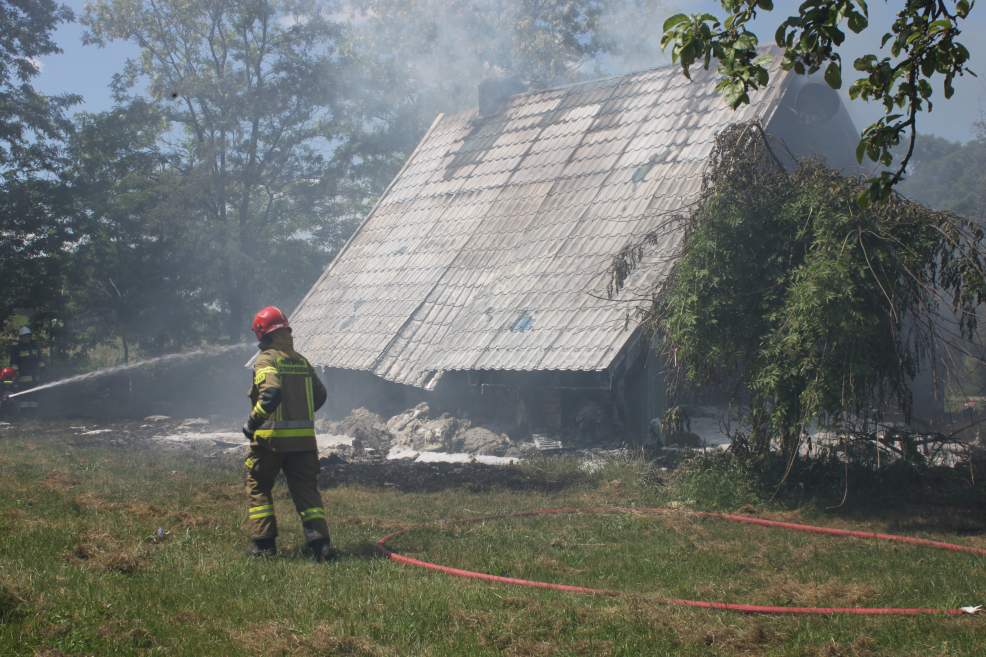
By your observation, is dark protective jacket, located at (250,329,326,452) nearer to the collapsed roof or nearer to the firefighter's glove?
the firefighter's glove

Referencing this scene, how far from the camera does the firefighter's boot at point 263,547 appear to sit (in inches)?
276

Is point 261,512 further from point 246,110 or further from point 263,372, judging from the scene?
Answer: point 246,110

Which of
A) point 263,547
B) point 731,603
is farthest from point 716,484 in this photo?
point 263,547

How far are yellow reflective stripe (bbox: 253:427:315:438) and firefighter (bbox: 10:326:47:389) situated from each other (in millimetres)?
18803

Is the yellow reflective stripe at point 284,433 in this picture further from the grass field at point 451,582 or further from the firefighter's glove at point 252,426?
the grass field at point 451,582

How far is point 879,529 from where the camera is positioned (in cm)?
841

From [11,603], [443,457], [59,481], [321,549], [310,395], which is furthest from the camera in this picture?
[443,457]

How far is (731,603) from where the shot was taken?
5.64m

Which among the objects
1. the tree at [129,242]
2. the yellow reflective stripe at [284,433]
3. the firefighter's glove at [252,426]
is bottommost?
the yellow reflective stripe at [284,433]

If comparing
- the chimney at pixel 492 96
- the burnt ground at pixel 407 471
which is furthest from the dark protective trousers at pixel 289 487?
the chimney at pixel 492 96

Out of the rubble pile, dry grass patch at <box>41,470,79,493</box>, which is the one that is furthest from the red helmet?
the rubble pile

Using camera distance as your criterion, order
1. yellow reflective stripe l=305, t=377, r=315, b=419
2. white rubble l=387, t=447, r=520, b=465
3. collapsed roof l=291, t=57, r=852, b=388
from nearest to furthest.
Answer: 1. yellow reflective stripe l=305, t=377, r=315, b=419
2. white rubble l=387, t=447, r=520, b=465
3. collapsed roof l=291, t=57, r=852, b=388

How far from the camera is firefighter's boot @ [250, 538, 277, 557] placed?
23.0 feet

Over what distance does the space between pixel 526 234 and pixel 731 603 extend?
12603 mm
